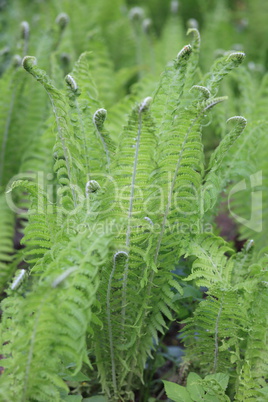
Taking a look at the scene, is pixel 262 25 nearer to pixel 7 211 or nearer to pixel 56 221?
pixel 7 211

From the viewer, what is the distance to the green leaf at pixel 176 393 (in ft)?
4.74

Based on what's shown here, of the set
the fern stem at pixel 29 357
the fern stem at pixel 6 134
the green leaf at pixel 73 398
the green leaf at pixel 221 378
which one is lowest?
the green leaf at pixel 73 398

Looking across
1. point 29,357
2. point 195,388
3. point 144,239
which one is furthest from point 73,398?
point 144,239

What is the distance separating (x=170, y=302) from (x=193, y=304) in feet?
0.99

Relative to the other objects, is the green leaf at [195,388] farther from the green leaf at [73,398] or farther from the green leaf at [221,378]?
the green leaf at [73,398]

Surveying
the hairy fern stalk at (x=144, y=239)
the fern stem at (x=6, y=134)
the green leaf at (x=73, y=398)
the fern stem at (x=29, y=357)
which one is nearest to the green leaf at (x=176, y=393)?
the hairy fern stalk at (x=144, y=239)

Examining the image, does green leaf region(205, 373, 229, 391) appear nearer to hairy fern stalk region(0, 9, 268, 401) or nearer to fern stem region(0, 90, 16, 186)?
hairy fern stalk region(0, 9, 268, 401)

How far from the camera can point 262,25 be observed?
4.55m

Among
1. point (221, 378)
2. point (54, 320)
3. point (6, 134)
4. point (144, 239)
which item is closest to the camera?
point (54, 320)

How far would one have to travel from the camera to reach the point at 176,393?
57.4 inches

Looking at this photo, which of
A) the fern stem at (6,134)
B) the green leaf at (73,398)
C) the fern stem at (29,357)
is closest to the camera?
the fern stem at (29,357)

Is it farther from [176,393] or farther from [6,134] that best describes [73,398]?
[6,134]

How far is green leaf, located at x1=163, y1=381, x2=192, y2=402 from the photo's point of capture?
1443 mm

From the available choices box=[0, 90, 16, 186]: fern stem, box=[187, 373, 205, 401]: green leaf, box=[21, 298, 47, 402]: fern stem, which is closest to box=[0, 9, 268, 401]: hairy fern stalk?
box=[21, 298, 47, 402]: fern stem
